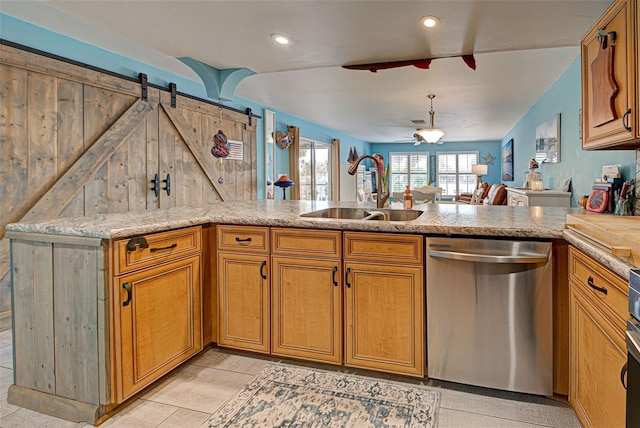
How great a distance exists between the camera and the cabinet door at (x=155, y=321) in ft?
5.78

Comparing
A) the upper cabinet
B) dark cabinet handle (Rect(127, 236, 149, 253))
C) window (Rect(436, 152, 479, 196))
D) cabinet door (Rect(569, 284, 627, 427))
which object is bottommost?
cabinet door (Rect(569, 284, 627, 427))

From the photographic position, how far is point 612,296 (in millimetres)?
1246

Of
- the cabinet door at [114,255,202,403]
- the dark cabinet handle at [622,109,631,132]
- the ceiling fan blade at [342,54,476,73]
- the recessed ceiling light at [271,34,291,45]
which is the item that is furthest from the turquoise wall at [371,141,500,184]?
the cabinet door at [114,255,202,403]

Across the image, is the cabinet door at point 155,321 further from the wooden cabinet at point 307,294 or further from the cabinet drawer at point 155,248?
the wooden cabinet at point 307,294

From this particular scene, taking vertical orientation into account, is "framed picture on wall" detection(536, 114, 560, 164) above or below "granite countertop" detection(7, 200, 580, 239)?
above

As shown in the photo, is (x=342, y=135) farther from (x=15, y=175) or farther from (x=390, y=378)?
(x=390, y=378)

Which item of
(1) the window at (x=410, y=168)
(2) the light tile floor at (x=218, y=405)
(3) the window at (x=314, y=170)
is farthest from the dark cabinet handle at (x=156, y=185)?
(1) the window at (x=410, y=168)

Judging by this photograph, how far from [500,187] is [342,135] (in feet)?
17.5

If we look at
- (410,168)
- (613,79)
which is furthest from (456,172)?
(613,79)

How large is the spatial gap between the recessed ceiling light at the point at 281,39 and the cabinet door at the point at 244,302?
1.80 meters

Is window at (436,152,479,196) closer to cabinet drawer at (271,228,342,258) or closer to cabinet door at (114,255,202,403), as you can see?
cabinet drawer at (271,228,342,258)

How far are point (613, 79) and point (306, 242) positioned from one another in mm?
1732

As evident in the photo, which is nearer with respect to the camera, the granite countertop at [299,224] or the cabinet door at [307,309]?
the granite countertop at [299,224]

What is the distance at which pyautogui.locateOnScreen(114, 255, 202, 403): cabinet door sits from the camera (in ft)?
5.78
